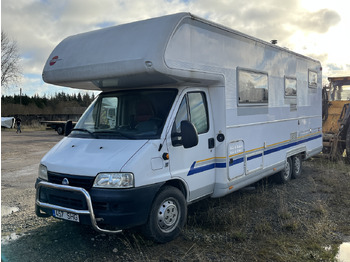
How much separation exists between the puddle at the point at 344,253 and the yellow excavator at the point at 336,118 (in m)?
6.80

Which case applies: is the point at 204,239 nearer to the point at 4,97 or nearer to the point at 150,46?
the point at 150,46

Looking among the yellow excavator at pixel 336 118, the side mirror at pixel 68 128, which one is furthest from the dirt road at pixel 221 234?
the yellow excavator at pixel 336 118

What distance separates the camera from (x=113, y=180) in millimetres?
4121

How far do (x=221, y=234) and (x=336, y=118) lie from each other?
8.99 m

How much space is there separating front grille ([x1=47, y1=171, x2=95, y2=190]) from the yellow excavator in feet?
30.3

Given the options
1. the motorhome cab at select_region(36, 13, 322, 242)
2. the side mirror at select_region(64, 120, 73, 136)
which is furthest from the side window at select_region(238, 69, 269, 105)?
the side mirror at select_region(64, 120, 73, 136)

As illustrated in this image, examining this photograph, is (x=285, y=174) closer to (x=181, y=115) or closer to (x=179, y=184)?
(x=179, y=184)

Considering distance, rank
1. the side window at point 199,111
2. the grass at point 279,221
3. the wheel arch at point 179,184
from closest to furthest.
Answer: the grass at point 279,221 < the wheel arch at point 179,184 < the side window at point 199,111

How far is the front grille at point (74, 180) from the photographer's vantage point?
420 cm

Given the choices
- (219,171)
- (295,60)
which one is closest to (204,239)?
(219,171)

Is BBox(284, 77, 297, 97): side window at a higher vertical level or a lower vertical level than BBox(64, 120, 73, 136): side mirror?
higher

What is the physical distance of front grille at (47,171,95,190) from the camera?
4.20 meters

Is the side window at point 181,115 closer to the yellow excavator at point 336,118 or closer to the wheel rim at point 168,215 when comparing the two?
the wheel rim at point 168,215

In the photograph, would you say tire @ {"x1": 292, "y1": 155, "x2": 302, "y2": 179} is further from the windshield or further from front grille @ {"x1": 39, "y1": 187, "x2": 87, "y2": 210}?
front grille @ {"x1": 39, "y1": 187, "x2": 87, "y2": 210}
